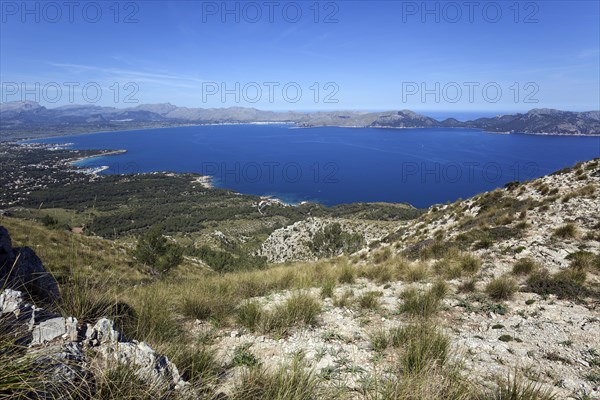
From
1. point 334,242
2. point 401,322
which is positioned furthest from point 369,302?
point 334,242

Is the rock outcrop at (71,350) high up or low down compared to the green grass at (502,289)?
up

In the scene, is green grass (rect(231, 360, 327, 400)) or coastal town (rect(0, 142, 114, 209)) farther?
coastal town (rect(0, 142, 114, 209))

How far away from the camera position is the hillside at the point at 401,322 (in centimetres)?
301

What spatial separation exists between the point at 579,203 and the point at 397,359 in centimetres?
1346

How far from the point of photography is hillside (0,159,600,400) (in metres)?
3.01

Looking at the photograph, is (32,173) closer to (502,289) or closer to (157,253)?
(157,253)

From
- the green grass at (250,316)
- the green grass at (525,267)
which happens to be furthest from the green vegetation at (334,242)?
the green grass at (250,316)

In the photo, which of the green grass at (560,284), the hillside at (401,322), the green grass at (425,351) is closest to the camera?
the hillside at (401,322)

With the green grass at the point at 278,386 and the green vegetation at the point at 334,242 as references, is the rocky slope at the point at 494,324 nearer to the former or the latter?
the green grass at the point at 278,386

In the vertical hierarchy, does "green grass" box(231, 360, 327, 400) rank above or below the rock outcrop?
below

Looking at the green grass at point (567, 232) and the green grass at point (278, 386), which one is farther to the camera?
the green grass at point (567, 232)

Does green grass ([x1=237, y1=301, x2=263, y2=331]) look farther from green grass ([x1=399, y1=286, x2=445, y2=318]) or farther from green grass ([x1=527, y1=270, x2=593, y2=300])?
green grass ([x1=527, y1=270, x2=593, y2=300])

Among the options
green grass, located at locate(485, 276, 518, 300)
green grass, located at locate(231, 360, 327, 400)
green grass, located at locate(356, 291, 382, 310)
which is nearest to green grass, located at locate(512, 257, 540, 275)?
green grass, located at locate(485, 276, 518, 300)

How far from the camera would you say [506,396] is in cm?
262
